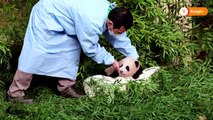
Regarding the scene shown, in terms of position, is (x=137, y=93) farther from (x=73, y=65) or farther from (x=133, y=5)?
(x=133, y=5)

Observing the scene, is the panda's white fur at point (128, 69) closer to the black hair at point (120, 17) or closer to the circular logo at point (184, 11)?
the black hair at point (120, 17)

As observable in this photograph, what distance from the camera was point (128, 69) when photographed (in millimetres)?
5512

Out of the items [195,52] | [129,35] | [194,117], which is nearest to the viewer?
[194,117]

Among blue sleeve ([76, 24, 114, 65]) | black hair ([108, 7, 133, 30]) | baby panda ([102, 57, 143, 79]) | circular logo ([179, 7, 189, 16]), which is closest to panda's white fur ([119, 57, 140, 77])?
baby panda ([102, 57, 143, 79])

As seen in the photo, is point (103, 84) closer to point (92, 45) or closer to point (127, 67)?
point (127, 67)

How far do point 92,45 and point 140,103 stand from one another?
742 millimetres

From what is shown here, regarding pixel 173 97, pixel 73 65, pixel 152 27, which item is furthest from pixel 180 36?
pixel 73 65

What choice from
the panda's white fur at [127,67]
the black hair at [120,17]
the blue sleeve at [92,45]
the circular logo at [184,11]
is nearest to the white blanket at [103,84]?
the panda's white fur at [127,67]

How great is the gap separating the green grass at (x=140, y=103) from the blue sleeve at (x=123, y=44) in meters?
0.36

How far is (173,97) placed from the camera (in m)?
5.36

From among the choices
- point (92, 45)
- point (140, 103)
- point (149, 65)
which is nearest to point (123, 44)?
point (92, 45)

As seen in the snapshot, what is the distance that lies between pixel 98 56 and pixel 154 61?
0.97m

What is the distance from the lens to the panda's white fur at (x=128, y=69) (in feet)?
18.1

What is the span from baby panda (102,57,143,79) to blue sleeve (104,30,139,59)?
0.08 metres
